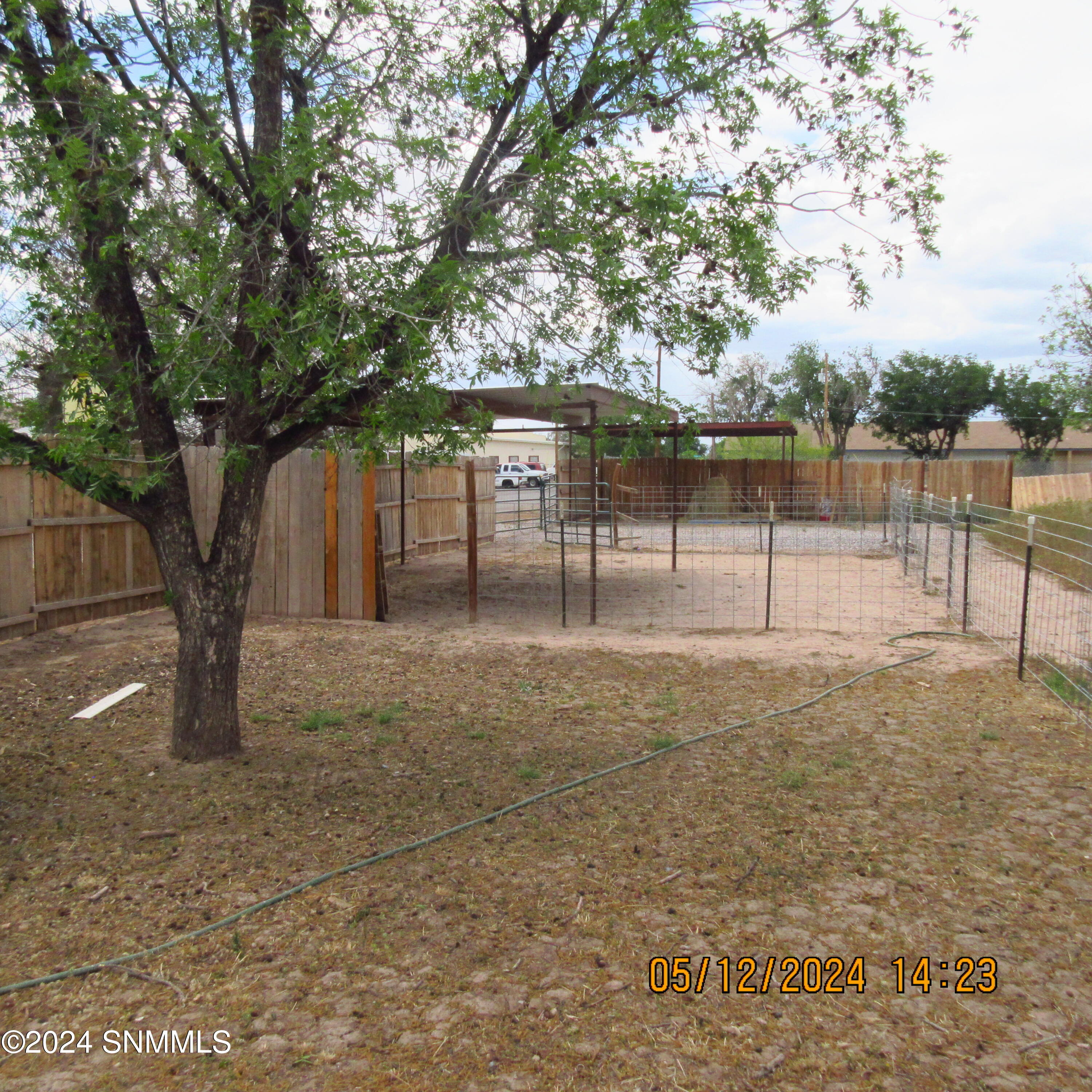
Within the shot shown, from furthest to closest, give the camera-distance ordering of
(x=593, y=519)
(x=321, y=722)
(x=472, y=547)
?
(x=472, y=547)
(x=593, y=519)
(x=321, y=722)

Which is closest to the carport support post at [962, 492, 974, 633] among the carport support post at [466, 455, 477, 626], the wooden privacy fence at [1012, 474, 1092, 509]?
the carport support post at [466, 455, 477, 626]

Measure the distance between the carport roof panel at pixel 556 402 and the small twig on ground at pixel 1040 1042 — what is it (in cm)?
298

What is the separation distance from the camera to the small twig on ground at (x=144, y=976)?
2.91 metres

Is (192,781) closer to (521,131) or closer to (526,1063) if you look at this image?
(526,1063)

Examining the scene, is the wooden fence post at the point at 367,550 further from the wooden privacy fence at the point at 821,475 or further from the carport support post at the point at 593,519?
the wooden privacy fence at the point at 821,475

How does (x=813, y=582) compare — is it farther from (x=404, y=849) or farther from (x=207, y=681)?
(x=404, y=849)

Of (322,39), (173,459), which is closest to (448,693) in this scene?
(173,459)

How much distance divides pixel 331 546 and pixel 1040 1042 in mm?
8281

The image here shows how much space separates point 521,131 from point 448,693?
3944mm

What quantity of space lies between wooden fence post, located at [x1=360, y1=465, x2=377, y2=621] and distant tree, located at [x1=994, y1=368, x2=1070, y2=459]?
123 feet

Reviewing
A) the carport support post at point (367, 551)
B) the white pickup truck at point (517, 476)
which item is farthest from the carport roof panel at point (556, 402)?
A: the white pickup truck at point (517, 476)

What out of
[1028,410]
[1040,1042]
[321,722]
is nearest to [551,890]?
[1040,1042]

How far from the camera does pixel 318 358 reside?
4.16m

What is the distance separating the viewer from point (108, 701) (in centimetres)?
620
